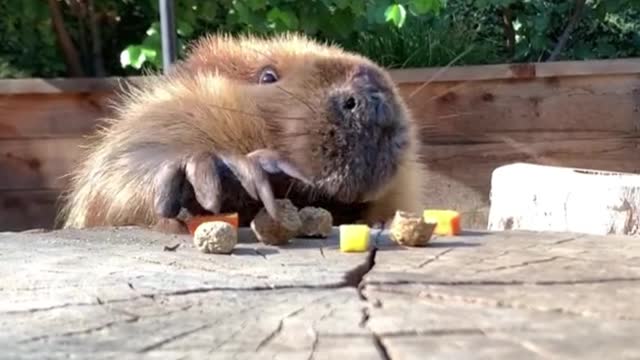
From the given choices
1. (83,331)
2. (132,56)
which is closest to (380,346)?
(83,331)

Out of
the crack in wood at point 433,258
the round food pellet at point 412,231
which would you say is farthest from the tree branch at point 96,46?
the crack in wood at point 433,258

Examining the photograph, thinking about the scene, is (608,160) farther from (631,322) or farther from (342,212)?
(631,322)

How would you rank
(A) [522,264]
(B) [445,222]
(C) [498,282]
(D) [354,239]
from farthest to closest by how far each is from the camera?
(B) [445,222], (D) [354,239], (A) [522,264], (C) [498,282]

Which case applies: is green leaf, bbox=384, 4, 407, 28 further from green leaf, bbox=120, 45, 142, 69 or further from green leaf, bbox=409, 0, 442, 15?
green leaf, bbox=120, 45, 142, 69

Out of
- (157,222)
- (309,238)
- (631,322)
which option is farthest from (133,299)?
(157,222)

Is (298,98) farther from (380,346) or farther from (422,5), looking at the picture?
(422,5)

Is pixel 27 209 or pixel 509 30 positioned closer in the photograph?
pixel 27 209

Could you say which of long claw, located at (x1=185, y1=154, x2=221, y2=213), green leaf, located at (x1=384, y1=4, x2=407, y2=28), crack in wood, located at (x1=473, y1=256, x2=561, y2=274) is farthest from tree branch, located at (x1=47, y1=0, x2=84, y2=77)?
crack in wood, located at (x1=473, y1=256, x2=561, y2=274)
